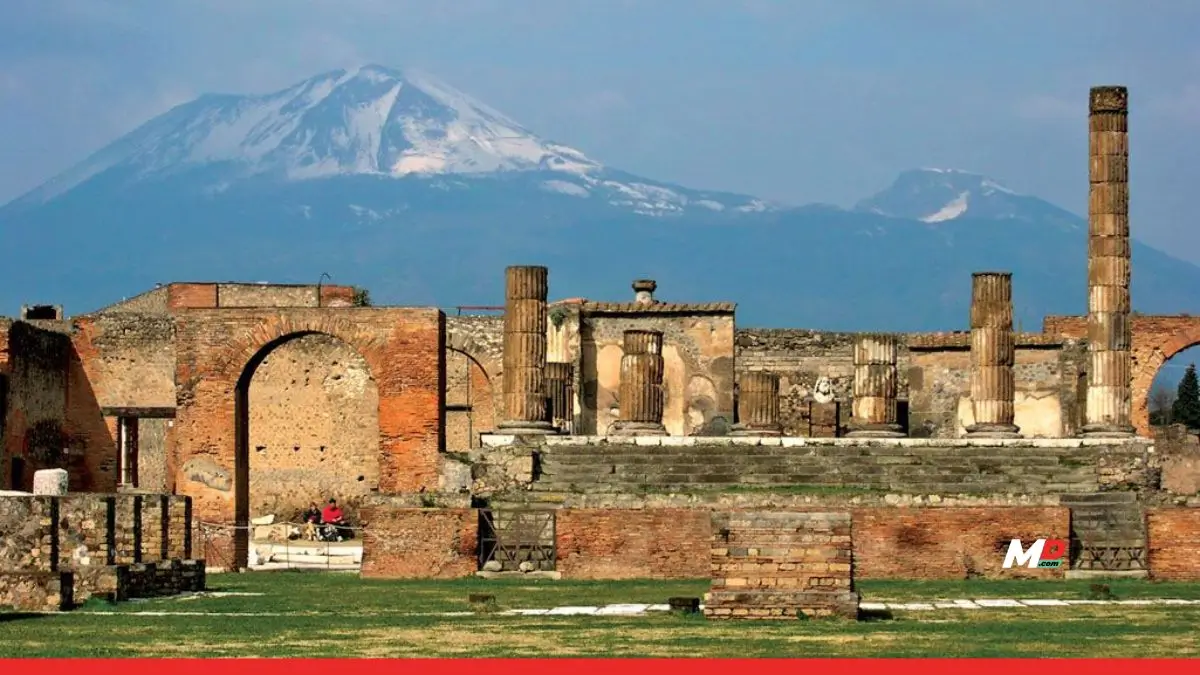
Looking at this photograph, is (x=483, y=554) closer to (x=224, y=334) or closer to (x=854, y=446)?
(x=854, y=446)

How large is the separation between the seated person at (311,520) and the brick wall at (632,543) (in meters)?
15.1

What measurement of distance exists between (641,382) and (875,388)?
3411 mm

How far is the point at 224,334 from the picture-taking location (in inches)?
1432

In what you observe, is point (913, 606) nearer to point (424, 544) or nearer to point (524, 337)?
point (424, 544)

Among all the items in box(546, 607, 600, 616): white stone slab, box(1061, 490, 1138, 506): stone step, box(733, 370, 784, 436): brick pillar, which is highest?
box(733, 370, 784, 436): brick pillar

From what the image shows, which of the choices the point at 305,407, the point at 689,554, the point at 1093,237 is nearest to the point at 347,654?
the point at 689,554

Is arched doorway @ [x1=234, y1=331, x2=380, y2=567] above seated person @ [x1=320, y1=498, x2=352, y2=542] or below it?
above

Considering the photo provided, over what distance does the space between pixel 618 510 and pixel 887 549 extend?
9.40 feet

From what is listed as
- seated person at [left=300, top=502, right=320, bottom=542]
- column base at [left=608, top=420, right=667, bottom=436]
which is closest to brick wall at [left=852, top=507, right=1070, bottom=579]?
column base at [left=608, top=420, right=667, bottom=436]

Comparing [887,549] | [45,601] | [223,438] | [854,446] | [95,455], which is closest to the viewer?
[45,601]

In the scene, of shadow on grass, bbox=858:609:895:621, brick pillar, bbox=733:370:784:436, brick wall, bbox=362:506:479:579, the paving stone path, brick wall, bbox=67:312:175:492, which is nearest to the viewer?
shadow on grass, bbox=858:609:895:621

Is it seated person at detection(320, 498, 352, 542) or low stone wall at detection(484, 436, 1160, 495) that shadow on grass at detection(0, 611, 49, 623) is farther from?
seated person at detection(320, 498, 352, 542)

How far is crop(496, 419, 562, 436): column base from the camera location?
35531mm

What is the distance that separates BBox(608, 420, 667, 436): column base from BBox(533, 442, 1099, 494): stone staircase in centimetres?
223
